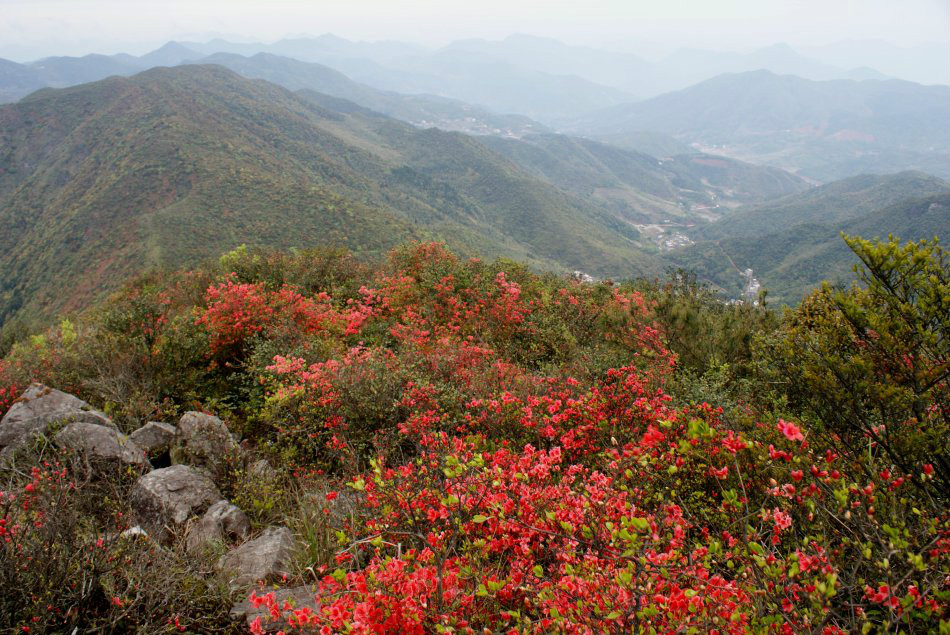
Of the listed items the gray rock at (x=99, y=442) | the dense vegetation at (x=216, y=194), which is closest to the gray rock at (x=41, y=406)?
the gray rock at (x=99, y=442)

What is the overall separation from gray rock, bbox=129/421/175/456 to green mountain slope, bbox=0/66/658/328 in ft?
177

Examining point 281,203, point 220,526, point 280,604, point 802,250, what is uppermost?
point 280,604

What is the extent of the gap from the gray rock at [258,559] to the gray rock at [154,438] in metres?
2.64

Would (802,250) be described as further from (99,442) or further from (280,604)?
(99,442)

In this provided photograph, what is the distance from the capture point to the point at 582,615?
8.95ft

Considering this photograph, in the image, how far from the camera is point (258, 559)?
4309mm

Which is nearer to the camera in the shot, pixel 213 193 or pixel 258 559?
pixel 258 559

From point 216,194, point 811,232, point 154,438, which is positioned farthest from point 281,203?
point 811,232

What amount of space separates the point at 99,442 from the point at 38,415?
5.55 feet

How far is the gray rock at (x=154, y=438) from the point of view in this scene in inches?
252

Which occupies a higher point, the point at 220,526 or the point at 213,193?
the point at 213,193

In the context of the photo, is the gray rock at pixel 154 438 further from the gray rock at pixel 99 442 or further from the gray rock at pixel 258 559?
the gray rock at pixel 258 559

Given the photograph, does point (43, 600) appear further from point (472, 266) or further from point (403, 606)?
point (472, 266)

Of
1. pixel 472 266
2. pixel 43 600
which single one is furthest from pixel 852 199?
pixel 43 600
